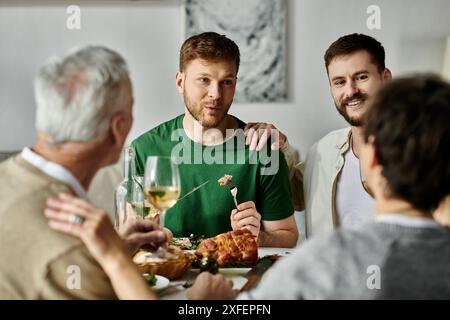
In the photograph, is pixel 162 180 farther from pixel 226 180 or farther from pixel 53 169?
pixel 226 180

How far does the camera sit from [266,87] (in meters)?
1.57

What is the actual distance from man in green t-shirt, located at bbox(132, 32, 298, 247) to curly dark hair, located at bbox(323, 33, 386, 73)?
0.29 m

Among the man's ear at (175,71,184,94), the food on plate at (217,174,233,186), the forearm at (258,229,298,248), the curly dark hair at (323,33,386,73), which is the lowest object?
the forearm at (258,229,298,248)

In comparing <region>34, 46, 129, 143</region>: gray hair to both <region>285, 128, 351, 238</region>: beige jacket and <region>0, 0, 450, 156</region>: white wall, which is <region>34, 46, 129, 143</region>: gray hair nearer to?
<region>0, 0, 450, 156</region>: white wall

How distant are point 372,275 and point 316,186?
0.70m

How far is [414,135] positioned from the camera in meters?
0.70

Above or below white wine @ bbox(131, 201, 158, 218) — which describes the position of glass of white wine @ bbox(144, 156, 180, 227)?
above

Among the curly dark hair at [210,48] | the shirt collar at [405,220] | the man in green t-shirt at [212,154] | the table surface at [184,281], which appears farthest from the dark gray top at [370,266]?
the curly dark hair at [210,48]

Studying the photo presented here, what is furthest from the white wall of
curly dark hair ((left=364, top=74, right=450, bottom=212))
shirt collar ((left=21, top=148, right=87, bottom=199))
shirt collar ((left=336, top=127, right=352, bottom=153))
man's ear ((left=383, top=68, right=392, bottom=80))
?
curly dark hair ((left=364, top=74, right=450, bottom=212))

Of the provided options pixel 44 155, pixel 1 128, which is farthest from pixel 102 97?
pixel 1 128

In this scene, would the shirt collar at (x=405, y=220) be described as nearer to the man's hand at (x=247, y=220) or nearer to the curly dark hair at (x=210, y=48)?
the man's hand at (x=247, y=220)

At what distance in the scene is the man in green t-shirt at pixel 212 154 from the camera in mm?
1498

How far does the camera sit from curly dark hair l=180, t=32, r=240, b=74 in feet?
4.90

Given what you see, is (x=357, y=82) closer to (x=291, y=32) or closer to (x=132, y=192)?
(x=291, y=32)
